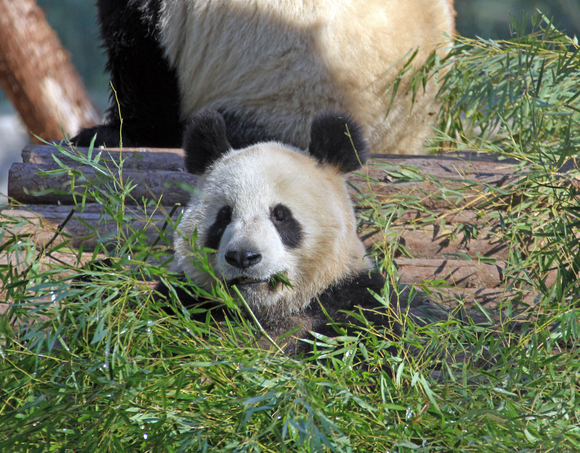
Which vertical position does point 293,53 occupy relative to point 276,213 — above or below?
above

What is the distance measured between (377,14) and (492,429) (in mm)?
1739

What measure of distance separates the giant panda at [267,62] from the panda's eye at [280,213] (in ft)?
2.80

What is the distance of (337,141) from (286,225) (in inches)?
12.0

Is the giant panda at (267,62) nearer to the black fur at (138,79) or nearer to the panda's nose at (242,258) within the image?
→ the black fur at (138,79)

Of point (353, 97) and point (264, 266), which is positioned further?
point (353, 97)

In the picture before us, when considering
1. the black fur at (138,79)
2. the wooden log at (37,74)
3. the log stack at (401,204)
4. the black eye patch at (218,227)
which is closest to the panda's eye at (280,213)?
the black eye patch at (218,227)

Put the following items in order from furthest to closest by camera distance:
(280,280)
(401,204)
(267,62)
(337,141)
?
(267,62) < (401,204) < (337,141) < (280,280)

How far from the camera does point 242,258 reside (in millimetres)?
1320

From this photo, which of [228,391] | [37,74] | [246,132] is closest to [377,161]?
[246,132]

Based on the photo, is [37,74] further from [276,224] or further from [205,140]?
[276,224]

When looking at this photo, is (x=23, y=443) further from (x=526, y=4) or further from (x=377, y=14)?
(x=526, y=4)

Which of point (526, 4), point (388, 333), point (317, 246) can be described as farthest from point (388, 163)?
point (526, 4)

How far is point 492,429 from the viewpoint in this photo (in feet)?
3.69

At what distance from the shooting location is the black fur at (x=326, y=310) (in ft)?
4.90
